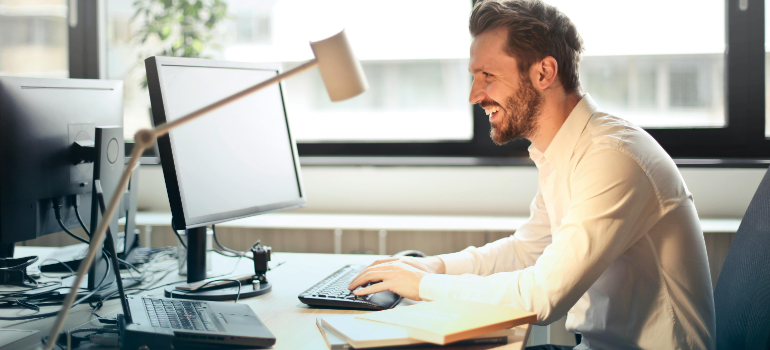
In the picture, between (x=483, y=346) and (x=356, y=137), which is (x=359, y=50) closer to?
(x=356, y=137)

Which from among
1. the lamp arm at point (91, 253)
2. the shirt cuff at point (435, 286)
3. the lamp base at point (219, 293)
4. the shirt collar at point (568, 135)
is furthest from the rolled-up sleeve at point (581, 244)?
the lamp arm at point (91, 253)

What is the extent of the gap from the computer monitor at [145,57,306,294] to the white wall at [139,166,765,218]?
1.14m

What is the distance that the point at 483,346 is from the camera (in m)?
0.92

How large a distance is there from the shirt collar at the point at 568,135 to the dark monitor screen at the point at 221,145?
638 millimetres

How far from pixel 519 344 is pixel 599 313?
32 centimetres

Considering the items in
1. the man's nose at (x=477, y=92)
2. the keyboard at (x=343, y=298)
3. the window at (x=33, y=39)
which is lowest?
the keyboard at (x=343, y=298)

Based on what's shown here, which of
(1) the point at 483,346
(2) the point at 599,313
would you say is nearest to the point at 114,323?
(1) the point at 483,346

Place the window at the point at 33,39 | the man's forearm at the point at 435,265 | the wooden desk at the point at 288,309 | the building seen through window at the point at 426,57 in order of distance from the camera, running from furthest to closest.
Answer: the window at the point at 33,39 < the building seen through window at the point at 426,57 < the man's forearm at the point at 435,265 < the wooden desk at the point at 288,309

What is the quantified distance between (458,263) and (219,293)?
56 cm

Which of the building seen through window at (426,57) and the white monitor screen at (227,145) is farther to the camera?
the building seen through window at (426,57)

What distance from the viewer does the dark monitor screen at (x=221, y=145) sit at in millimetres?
1153

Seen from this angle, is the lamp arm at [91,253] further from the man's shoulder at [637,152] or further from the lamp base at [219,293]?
the man's shoulder at [637,152]

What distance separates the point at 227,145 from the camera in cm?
128

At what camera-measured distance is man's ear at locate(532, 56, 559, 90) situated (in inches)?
50.5
